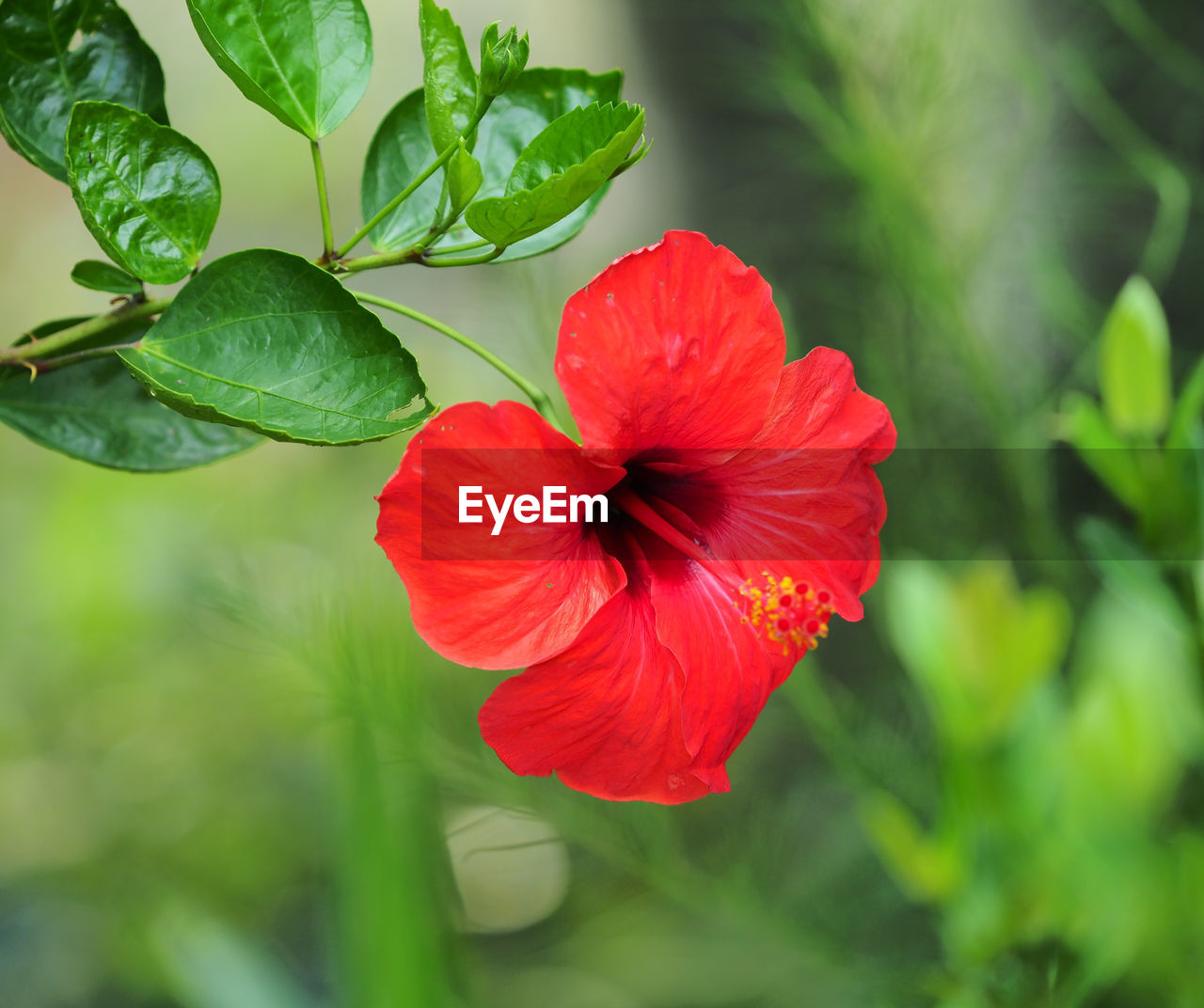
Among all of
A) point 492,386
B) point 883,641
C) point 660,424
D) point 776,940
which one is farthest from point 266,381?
point 883,641

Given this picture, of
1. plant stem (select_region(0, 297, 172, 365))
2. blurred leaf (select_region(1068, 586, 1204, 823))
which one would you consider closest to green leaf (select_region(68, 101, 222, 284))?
plant stem (select_region(0, 297, 172, 365))

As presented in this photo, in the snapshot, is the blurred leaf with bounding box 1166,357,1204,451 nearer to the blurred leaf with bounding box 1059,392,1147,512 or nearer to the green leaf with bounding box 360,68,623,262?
the blurred leaf with bounding box 1059,392,1147,512

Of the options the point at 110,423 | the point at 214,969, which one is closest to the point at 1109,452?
the point at 110,423

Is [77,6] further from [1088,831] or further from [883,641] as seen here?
[883,641]

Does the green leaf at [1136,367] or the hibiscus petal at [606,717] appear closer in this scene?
the hibiscus petal at [606,717]

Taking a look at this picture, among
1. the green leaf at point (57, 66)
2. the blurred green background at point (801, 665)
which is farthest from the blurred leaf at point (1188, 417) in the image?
the green leaf at point (57, 66)

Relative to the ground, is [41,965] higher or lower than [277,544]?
lower

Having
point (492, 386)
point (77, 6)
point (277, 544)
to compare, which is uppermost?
point (77, 6)

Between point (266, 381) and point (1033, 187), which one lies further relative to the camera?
point (1033, 187)

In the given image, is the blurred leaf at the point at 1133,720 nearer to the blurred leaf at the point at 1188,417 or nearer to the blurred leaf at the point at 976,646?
the blurred leaf at the point at 976,646
